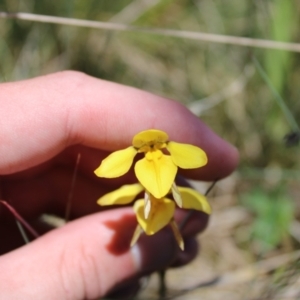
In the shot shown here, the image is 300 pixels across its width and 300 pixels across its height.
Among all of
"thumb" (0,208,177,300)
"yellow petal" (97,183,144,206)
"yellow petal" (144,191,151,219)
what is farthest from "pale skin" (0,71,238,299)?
"yellow petal" (144,191,151,219)

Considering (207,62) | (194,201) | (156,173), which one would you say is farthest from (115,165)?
(207,62)

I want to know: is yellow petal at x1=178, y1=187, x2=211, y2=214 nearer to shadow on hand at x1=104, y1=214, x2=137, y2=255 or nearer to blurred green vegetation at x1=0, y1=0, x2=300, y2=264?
shadow on hand at x1=104, y1=214, x2=137, y2=255

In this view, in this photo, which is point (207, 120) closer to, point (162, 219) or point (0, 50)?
point (0, 50)

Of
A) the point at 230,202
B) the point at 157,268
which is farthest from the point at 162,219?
the point at 230,202

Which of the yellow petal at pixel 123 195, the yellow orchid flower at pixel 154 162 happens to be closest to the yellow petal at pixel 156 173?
the yellow orchid flower at pixel 154 162

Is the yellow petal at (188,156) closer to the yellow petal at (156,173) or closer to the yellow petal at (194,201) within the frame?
the yellow petal at (156,173)

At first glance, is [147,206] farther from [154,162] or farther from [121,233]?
[121,233]
